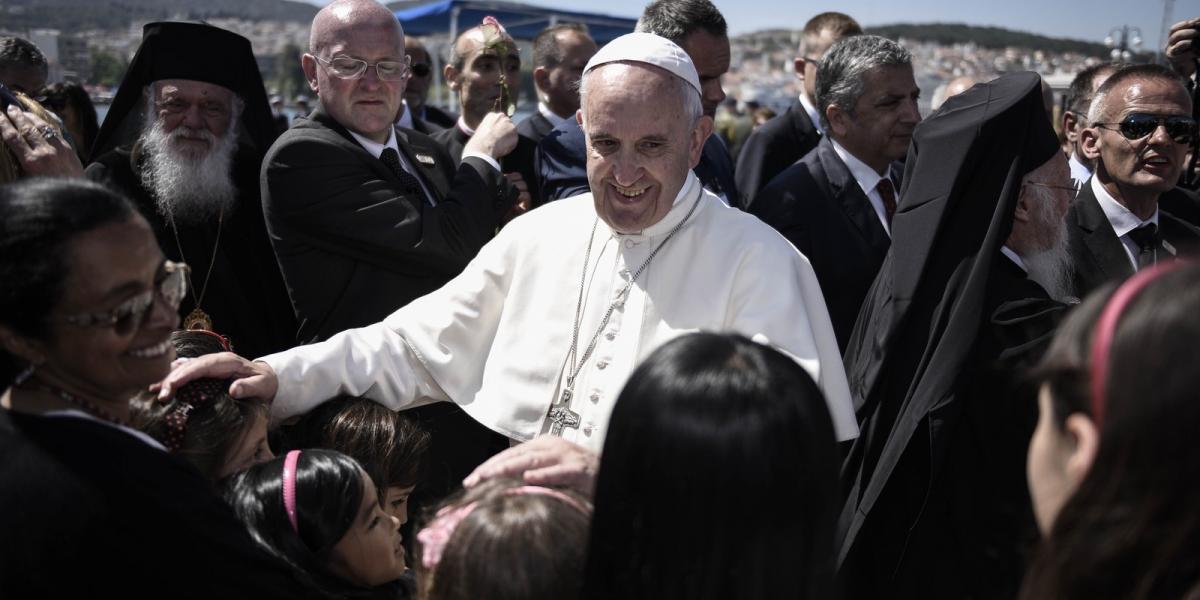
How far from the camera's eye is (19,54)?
240 inches

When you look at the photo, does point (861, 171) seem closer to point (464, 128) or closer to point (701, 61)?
point (701, 61)

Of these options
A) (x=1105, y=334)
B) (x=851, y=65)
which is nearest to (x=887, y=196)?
(x=851, y=65)

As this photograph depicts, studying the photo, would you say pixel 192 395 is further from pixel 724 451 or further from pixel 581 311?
pixel 724 451

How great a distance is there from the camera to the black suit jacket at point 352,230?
3744 millimetres

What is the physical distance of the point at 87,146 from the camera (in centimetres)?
716

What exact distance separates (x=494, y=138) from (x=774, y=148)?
2301mm

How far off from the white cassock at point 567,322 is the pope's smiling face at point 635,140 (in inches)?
3.8

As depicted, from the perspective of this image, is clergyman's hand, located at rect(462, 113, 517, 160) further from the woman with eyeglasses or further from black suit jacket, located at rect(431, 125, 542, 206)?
the woman with eyeglasses

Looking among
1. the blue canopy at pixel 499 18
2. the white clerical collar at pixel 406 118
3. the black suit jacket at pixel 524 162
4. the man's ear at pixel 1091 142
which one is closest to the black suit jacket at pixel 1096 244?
the man's ear at pixel 1091 142

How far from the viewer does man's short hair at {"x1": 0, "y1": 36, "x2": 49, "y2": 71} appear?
6059mm

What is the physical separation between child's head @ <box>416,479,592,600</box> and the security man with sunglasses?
331cm

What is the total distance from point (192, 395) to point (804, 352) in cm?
166

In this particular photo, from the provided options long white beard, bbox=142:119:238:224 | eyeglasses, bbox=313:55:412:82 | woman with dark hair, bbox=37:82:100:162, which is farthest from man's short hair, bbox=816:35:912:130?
woman with dark hair, bbox=37:82:100:162

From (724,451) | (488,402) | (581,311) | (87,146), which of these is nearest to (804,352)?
(581,311)
